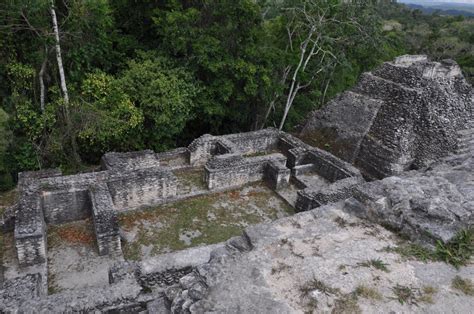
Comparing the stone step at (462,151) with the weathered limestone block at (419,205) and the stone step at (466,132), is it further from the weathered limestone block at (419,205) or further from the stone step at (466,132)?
the weathered limestone block at (419,205)

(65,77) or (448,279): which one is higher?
(65,77)

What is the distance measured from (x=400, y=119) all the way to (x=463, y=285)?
9728 mm

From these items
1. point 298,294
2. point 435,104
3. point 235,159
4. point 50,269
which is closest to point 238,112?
point 235,159

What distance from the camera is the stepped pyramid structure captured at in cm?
1291

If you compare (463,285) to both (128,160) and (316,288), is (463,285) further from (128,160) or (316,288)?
(128,160)

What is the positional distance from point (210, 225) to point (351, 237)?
528 centimetres

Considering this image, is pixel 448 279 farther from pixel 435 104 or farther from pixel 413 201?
pixel 435 104

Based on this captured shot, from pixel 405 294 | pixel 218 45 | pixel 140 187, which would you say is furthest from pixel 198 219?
pixel 218 45

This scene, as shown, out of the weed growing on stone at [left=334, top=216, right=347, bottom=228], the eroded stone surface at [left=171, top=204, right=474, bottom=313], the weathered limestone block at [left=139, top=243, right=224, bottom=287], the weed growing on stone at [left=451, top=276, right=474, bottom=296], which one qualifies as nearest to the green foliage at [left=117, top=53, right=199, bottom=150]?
the weathered limestone block at [left=139, top=243, right=224, bottom=287]

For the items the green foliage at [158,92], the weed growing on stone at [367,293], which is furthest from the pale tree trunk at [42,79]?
the weed growing on stone at [367,293]

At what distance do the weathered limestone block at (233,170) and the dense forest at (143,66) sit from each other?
8.87ft

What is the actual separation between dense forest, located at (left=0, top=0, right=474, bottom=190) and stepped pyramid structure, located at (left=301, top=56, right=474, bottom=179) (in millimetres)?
2280

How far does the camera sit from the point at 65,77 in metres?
12.7

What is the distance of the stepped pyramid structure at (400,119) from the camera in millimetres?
12914
